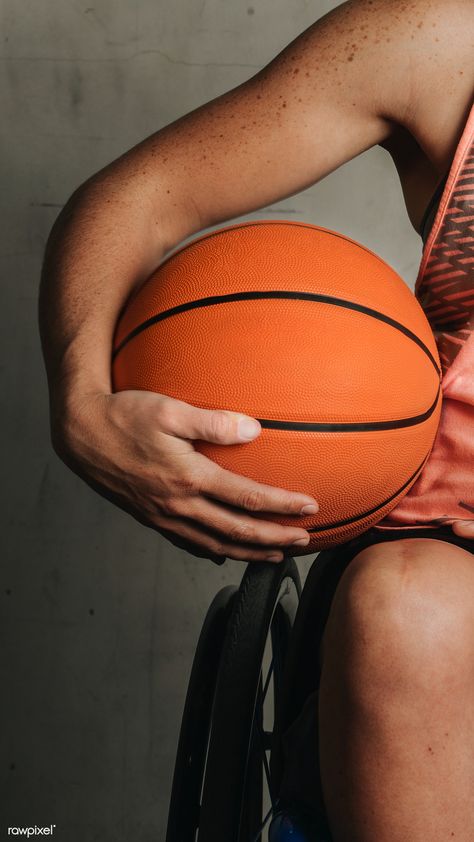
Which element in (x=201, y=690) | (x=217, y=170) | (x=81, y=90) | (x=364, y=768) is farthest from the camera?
(x=81, y=90)

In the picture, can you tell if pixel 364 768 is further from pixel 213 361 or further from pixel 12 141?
pixel 12 141

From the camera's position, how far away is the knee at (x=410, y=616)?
62 cm

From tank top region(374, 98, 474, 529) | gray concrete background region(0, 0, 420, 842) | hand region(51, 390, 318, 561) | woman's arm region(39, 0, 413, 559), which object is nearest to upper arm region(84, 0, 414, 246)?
woman's arm region(39, 0, 413, 559)

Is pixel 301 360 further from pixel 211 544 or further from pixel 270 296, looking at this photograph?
pixel 211 544

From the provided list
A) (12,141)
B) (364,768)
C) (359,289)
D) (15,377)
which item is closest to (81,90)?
(12,141)

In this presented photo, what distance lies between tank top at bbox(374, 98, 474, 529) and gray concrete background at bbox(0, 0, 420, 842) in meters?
0.89

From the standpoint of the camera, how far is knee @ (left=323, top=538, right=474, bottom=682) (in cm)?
62

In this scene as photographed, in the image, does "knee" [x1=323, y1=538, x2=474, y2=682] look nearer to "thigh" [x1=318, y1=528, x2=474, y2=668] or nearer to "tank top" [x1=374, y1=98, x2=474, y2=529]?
"thigh" [x1=318, y1=528, x2=474, y2=668]

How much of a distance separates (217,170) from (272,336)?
→ 26 centimetres

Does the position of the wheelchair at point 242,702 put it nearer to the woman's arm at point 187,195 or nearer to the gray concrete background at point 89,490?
the woman's arm at point 187,195

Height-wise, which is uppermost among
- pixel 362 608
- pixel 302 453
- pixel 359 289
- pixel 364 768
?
pixel 359 289

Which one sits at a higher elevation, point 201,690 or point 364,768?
point 364,768

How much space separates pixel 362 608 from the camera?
2.11 ft

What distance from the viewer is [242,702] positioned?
73 cm
